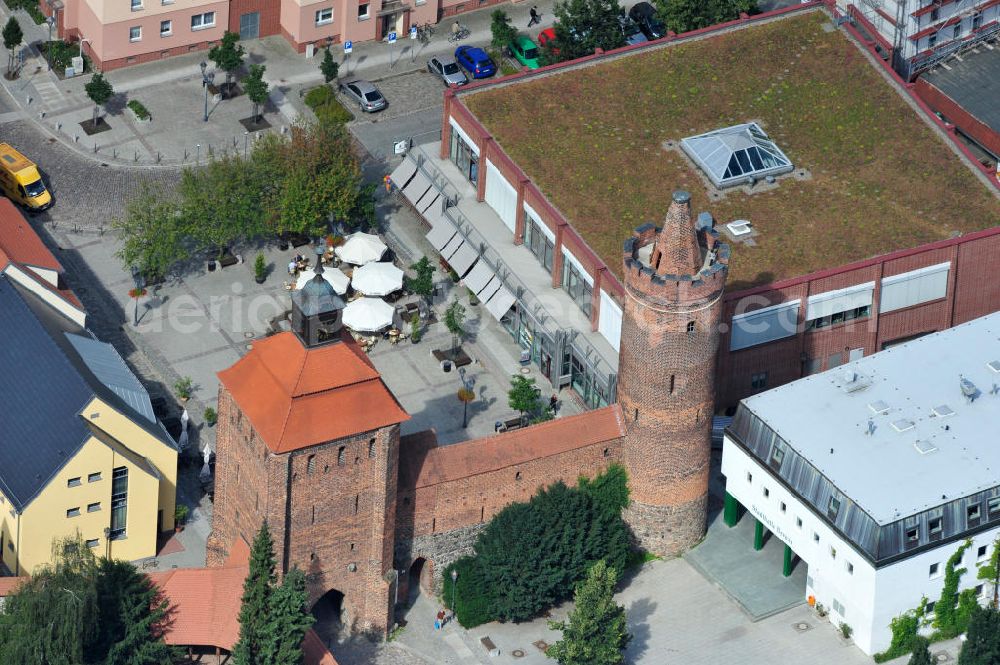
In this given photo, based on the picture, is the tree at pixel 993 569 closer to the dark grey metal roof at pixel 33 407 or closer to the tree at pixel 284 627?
the tree at pixel 284 627

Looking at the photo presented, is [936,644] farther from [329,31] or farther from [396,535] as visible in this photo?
[329,31]

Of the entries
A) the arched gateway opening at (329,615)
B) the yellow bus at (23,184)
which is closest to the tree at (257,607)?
the arched gateway opening at (329,615)

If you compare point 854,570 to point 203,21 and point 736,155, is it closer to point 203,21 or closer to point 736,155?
point 736,155

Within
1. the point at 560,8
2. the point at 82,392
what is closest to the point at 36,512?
the point at 82,392

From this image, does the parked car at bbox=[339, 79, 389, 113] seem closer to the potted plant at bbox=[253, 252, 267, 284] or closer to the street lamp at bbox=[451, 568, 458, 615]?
the potted plant at bbox=[253, 252, 267, 284]

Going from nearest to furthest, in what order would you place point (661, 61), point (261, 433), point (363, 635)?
1. point (261, 433)
2. point (363, 635)
3. point (661, 61)

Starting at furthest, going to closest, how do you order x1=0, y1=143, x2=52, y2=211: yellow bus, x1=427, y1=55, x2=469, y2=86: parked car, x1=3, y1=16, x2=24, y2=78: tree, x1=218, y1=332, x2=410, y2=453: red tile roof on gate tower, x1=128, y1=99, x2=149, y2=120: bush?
x1=427, y1=55, x2=469, y2=86: parked car
x1=3, y1=16, x2=24, y2=78: tree
x1=128, y1=99, x2=149, y2=120: bush
x1=0, y1=143, x2=52, y2=211: yellow bus
x1=218, y1=332, x2=410, y2=453: red tile roof on gate tower

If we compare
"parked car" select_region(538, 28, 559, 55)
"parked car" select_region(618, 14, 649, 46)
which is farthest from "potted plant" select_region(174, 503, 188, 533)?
"parked car" select_region(538, 28, 559, 55)
